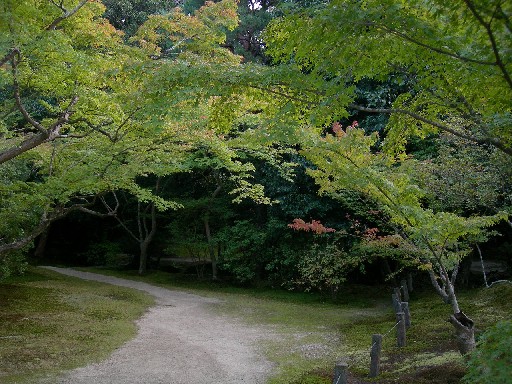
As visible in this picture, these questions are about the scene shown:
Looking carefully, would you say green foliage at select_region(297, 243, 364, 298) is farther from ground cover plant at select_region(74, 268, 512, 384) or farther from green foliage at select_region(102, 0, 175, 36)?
green foliage at select_region(102, 0, 175, 36)

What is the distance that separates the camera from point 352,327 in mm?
10031

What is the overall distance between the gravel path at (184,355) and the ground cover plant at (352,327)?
427mm

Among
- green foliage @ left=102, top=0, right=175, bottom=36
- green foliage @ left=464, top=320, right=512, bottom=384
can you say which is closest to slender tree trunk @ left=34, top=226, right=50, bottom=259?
green foliage @ left=102, top=0, right=175, bottom=36

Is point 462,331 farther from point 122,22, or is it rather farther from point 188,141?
point 122,22

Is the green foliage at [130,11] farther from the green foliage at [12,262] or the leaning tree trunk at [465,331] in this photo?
the leaning tree trunk at [465,331]

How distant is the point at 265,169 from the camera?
50.8 feet

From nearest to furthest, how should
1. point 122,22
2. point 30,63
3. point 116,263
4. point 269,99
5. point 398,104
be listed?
point 269,99 < point 398,104 < point 30,63 < point 122,22 < point 116,263

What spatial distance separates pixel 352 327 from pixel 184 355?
416 centimetres

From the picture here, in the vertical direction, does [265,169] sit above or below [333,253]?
above

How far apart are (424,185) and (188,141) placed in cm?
508

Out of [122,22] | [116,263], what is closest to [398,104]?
[122,22]

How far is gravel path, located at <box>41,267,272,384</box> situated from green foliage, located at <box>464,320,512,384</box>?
4.35 meters

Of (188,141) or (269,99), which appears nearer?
(269,99)

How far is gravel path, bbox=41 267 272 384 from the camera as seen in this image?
252 inches
